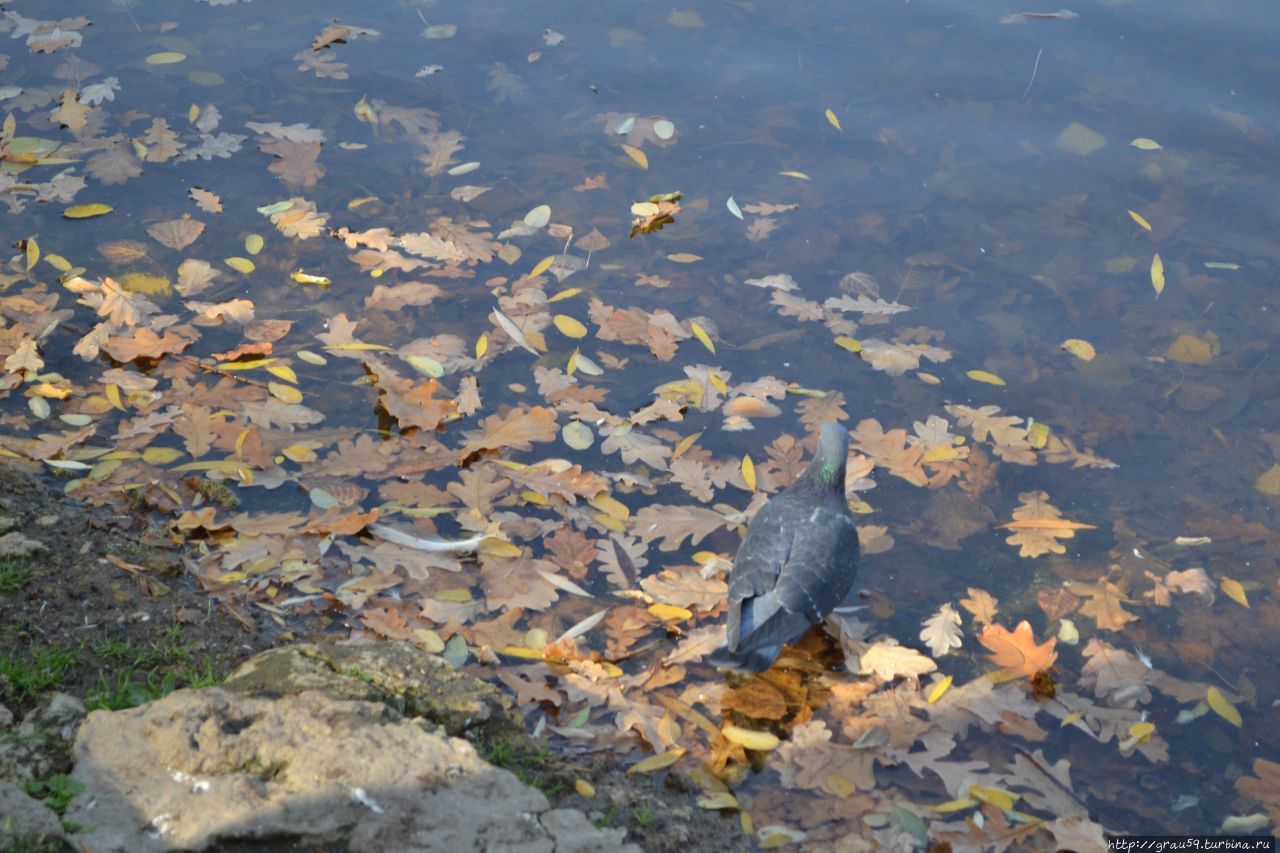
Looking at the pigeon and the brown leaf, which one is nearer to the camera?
the pigeon

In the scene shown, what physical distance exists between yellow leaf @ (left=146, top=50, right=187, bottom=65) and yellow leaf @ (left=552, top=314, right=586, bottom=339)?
4.33 meters

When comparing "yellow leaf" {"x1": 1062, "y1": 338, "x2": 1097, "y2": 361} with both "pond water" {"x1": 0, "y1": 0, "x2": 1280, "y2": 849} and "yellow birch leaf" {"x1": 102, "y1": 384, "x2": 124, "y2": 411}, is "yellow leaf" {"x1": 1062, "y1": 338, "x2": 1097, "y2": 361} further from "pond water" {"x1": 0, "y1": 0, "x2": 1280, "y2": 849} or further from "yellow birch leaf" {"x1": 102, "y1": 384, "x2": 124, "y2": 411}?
"yellow birch leaf" {"x1": 102, "y1": 384, "x2": 124, "y2": 411}

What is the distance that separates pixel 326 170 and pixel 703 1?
3.92 meters

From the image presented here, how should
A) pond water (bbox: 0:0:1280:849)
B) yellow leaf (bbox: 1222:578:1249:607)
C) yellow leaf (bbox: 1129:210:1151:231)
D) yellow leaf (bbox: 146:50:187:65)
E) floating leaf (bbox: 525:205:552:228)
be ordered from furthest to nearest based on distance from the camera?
1. yellow leaf (bbox: 146:50:187:65)
2. yellow leaf (bbox: 1129:210:1151:231)
3. floating leaf (bbox: 525:205:552:228)
4. yellow leaf (bbox: 1222:578:1249:607)
5. pond water (bbox: 0:0:1280:849)

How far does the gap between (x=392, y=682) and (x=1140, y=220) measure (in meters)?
6.29

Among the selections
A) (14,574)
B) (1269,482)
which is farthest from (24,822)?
(1269,482)

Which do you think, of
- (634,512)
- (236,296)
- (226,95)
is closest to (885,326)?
(634,512)

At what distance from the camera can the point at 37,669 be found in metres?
3.21

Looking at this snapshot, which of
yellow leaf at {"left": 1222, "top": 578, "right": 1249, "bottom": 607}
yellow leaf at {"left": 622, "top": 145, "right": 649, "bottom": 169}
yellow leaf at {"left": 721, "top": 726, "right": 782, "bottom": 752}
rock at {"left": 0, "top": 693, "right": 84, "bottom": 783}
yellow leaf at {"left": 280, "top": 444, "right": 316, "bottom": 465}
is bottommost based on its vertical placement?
yellow leaf at {"left": 1222, "top": 578, "right": 1249, "bottom": 607}

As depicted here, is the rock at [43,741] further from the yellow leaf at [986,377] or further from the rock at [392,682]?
the yellow leaf at [986,377]

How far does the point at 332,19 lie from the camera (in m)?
8.84

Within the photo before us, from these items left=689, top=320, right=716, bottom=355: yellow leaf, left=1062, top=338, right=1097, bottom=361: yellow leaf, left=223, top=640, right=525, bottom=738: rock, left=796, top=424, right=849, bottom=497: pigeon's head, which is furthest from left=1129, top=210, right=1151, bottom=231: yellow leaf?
left=223, top=640, right=525, bottom=738: rock

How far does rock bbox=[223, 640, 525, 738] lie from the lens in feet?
10.4

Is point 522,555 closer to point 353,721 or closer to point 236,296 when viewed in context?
point 353,721
